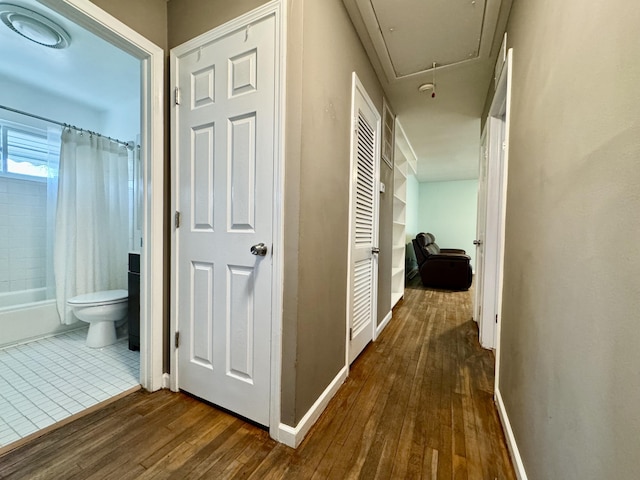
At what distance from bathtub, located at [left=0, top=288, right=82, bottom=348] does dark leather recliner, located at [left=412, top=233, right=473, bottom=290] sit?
488 cm

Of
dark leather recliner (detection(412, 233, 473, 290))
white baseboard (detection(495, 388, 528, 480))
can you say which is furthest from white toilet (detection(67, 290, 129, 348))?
dark leather recliner (detection(412, 233, 473, 290))

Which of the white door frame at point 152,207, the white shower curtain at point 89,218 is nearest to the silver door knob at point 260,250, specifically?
the white door frame at point 152,207

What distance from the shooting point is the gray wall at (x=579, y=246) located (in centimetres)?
53

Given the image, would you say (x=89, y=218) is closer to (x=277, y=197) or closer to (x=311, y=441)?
(x=277, y=197)

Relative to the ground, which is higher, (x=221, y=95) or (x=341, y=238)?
(x=221, y=95)

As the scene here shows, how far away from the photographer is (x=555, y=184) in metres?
0.86

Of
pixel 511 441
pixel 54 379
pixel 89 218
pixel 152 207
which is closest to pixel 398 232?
pixel 511 441

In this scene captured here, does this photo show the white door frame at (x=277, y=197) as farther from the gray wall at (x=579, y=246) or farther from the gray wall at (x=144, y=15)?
the gray wall at (x=579, y=246)

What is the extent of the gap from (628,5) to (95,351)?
3.23 metres

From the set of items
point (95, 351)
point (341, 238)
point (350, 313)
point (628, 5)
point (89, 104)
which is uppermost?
point (89, 104)

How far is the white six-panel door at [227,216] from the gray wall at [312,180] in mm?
106

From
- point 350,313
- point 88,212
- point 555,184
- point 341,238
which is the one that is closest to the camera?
point 555,184

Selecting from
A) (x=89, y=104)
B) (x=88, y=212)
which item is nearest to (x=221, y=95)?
(x=88, y=212)

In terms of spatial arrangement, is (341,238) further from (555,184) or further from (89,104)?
(89,104)
